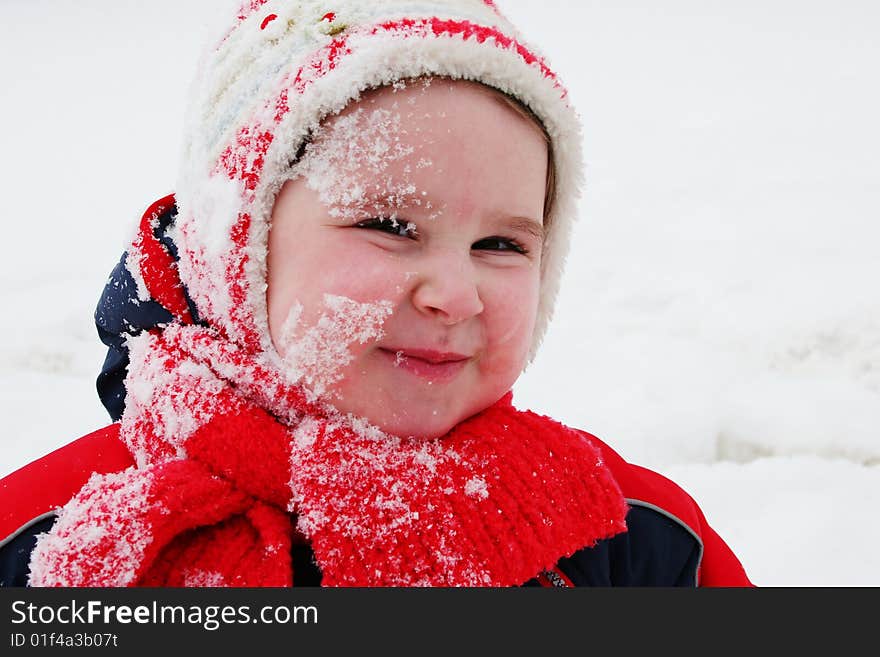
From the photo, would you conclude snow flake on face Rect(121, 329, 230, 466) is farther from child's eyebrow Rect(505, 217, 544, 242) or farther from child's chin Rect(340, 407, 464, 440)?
child's eyebrow Rect(505, 217, 544, 242)

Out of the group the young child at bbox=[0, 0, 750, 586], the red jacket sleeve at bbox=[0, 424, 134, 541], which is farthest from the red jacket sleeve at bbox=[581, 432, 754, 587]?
the red jacket sleeve at bbox=[0, 424, 134, 541]

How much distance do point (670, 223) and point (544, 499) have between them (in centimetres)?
339

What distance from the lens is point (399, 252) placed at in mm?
A: 918

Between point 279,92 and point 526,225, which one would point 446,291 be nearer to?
point 526,225

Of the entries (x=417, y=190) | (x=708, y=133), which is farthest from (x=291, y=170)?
(x=708, y=133)

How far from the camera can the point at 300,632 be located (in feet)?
2.90

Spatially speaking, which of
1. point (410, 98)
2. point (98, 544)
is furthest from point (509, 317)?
point (98, 544)

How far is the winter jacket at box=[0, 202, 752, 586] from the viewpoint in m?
0.99

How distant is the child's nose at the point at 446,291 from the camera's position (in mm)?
905

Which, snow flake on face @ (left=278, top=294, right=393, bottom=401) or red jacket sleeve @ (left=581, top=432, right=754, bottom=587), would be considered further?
red jacket sleeve @ (left=581, top=432, right=754, bottom=587)

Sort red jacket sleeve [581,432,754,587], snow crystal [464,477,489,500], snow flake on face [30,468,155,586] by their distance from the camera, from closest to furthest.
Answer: snow flake on face [30,468,155,586] → snow crystal [464,477,489,500] → red jacket sleeve [581,432,754,587]

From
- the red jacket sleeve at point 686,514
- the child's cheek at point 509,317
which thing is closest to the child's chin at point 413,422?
the child's cheek at point 509,317

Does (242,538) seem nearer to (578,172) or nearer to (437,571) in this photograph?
(437,571)

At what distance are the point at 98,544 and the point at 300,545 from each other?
25 centimetres
